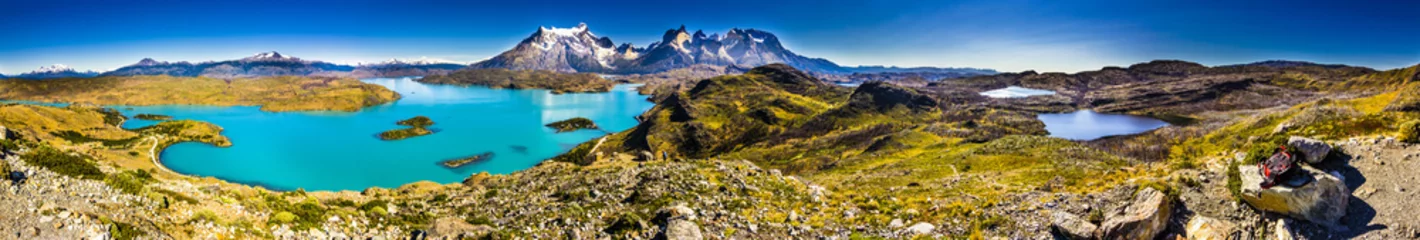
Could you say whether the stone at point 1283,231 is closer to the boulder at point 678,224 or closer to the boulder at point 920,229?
the boulder at point 920,229

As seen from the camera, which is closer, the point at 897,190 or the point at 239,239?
the point at 239,239

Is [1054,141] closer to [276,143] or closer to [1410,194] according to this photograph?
[1410,194]

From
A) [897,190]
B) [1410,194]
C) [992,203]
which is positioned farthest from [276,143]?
[1410,194]

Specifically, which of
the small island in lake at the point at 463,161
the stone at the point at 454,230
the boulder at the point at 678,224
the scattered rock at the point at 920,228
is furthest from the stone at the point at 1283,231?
the small island in lake at the point at 463,161

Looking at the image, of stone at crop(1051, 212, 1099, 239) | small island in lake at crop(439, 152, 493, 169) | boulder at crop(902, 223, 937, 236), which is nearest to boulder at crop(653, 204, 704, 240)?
boulder at crop(902, 223, 937, 236)

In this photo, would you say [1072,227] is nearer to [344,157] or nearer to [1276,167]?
[1276,167]

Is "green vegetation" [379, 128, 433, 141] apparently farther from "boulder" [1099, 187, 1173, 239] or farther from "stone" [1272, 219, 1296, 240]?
"stone" [1272, 219, 1296, 240]

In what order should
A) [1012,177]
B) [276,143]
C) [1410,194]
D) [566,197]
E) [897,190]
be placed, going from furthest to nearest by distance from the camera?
[276,143], [1012,177], [897,190], [566,197], [1410,194]
